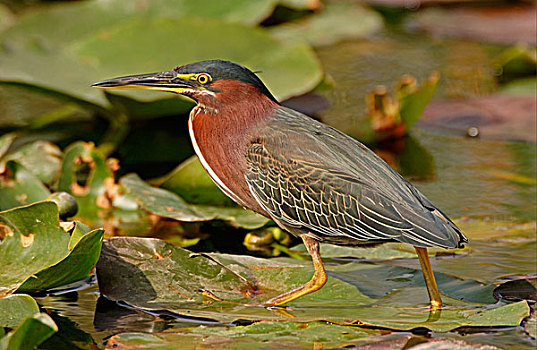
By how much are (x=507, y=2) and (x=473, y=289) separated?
6167 mm

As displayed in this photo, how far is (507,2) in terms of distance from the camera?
8844mm

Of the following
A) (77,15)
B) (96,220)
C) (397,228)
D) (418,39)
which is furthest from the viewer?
(418,39)

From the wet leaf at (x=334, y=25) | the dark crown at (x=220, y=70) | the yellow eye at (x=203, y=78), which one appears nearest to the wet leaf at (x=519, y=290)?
the dark crown at (x=220, y=70)

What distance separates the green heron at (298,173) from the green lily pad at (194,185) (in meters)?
0.63

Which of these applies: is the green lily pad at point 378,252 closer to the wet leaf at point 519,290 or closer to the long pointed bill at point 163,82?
the wet leaf at point 519,290

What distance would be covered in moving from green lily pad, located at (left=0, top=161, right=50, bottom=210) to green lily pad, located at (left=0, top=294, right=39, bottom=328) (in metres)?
1.17

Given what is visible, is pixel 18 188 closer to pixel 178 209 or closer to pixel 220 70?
pixel 178 209

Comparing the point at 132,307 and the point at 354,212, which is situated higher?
the point at 354,212

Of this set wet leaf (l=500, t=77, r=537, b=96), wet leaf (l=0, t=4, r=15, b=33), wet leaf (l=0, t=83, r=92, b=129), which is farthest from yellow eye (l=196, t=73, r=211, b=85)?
wet leaf (l=0, t=4, r=15, b=33)

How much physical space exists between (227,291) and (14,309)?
31.5 inches

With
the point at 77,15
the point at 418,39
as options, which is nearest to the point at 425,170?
the point at 77,15

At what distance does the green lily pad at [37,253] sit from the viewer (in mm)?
2979

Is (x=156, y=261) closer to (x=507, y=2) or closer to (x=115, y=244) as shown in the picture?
(x=115, y=244)

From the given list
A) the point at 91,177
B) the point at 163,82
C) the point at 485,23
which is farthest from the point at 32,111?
the point at 485,23
